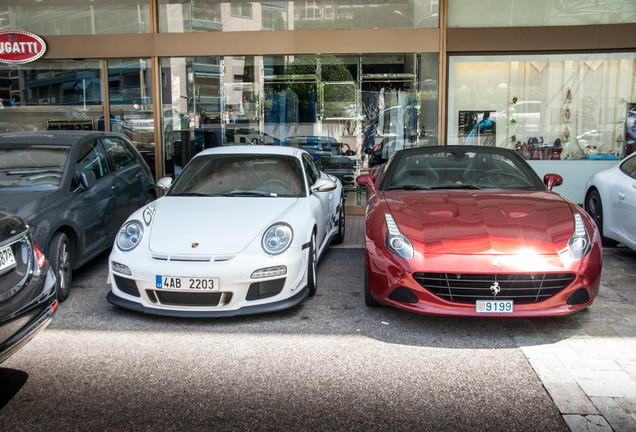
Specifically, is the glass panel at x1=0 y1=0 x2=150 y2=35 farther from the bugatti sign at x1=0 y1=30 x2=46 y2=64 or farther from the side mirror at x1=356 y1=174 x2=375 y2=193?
the side mirror at x1=356 y1=174 x2=375 y2=193

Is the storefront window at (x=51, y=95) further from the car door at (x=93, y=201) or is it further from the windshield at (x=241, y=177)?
the windshield at (x=241, y=177)

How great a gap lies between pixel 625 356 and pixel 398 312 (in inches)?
65.9

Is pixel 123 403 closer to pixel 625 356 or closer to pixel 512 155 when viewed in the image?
pixel 625 356

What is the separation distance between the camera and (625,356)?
151 inches

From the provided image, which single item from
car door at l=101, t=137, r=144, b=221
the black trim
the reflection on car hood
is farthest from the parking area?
car door at l=101, t=137, r=144, b=221

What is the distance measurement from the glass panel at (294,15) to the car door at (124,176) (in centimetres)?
390

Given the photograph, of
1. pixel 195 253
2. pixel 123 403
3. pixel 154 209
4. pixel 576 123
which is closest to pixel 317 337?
pixel 195 253

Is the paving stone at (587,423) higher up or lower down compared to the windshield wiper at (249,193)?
lower down

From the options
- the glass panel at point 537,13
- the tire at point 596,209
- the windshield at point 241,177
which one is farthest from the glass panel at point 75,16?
the tire at point 596,209

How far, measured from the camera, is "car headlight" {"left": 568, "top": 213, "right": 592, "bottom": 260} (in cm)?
416

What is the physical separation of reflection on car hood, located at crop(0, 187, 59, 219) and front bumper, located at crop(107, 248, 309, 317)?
42.5 inches

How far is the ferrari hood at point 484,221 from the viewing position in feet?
13.6

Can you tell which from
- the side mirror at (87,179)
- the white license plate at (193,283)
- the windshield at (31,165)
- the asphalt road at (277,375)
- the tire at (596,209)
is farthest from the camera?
the tire at (596,209)

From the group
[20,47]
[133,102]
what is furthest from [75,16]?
[133,102]
